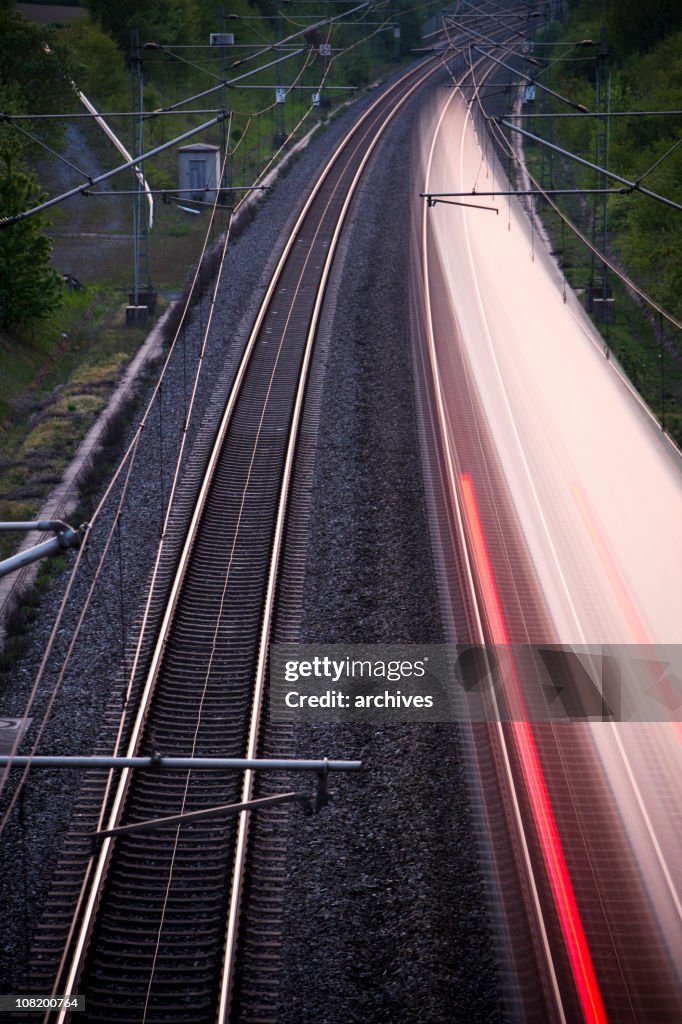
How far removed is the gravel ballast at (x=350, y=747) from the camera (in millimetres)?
9375

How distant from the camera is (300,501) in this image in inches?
696

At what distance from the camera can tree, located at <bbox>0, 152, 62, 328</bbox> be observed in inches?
1014

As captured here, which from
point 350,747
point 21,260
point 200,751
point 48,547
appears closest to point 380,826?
point 350,747

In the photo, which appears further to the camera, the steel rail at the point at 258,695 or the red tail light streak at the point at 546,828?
the steel rail at the point at 258,695

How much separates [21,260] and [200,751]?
17.7m

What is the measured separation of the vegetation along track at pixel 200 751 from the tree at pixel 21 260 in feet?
22.7

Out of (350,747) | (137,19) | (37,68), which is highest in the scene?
(137,19)

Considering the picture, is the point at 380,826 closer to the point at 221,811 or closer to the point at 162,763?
the point at 221,811

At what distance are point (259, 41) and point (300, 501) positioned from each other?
4737cm

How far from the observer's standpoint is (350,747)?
1220 cm

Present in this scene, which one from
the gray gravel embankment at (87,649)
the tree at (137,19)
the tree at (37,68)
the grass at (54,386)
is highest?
the tree at (137,19)

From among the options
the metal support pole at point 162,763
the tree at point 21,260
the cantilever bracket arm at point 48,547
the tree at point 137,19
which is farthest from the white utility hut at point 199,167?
the cantilever bracket arm at point 48,547

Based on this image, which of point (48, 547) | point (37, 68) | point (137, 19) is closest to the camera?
point (48, 547)

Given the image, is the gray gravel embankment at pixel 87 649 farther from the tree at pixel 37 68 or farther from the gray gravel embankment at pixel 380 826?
the tree at pixel 37 68
